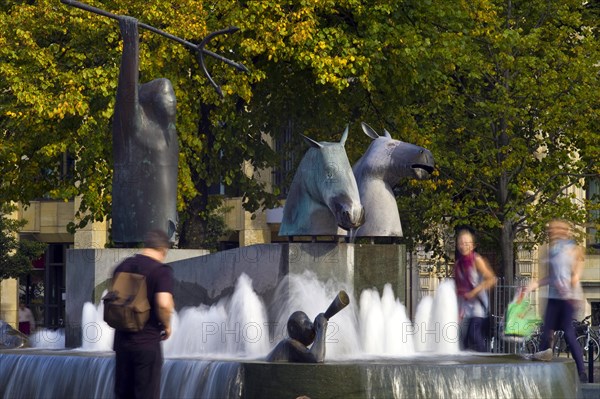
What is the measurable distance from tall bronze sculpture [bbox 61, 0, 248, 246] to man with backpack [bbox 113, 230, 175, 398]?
739cm

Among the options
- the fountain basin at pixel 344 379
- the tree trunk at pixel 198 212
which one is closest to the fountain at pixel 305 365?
the fountain basin at pixel 344 379

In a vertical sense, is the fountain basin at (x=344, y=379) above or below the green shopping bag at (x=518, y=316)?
below

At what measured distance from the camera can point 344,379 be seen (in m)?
14.8

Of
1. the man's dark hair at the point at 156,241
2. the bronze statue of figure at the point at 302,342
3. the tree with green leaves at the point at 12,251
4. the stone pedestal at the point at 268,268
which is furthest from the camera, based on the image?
the tree with green leaves at the point at 12,251

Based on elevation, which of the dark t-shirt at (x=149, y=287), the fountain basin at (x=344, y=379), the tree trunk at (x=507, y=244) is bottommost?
the fountain basin at (x=344, y=379)

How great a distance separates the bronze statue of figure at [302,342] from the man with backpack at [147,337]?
4.15 metres

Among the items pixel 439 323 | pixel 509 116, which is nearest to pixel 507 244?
pixel 509 116

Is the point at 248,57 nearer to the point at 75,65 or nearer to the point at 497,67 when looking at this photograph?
the point at 75,65

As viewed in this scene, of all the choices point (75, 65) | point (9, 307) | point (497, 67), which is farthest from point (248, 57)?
point (9, 307)

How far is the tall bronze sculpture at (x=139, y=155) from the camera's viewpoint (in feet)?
61.4

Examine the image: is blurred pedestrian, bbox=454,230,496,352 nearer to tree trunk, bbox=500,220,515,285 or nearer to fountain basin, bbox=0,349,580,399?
fountain basin, bbox=0,349,580,399

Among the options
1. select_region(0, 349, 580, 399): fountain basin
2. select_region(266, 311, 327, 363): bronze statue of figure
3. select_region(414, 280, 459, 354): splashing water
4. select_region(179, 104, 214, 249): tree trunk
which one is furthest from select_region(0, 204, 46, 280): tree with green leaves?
select_region(266, 311, 327, 363): bronze statue of figure

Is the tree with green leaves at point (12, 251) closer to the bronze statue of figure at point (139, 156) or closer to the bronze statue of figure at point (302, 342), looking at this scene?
the bronze statue of figure at point (139, 156)

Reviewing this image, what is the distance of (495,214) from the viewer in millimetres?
33156
